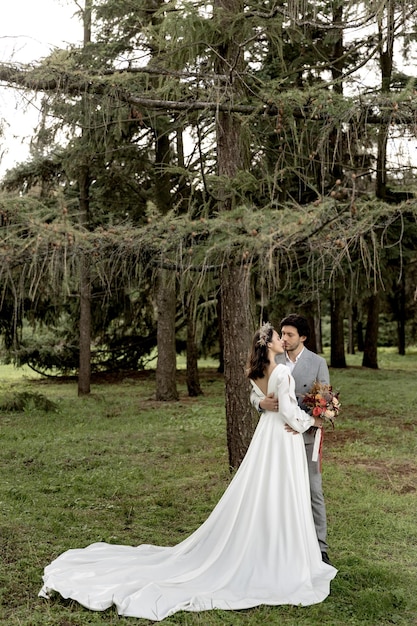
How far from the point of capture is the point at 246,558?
16.7 ft

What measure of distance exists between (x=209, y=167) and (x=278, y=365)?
8.10 meters

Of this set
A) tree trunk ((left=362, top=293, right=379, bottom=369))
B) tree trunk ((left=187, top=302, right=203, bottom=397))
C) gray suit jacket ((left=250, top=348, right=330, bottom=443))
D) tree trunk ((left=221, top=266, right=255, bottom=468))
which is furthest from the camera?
tree trunk ((left=362, top=293, right=379, bottom=369))

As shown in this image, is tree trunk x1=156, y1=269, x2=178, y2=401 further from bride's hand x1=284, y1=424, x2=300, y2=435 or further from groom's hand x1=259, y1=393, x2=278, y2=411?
bride's hand x1=284, y1=424, x2=300, y2=435

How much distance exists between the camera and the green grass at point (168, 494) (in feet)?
15.8

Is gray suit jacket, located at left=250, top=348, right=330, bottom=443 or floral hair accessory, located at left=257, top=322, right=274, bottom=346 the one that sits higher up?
floral hair accessory, located at left=257, top=322, right=274, bottom=346

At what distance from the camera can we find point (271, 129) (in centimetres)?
878

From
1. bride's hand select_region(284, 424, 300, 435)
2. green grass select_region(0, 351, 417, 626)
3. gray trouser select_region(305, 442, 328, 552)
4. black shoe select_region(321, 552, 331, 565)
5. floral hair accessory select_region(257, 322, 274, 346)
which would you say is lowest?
green grass select_region(0, 351, 417, 626)

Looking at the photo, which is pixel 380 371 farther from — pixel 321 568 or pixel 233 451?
pixel 321 568

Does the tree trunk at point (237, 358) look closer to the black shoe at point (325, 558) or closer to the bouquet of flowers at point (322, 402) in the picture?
the bouquet of flowers at point (322, 402)

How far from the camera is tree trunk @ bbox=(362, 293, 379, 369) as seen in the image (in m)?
20.9

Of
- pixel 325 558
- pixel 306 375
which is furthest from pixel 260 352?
pixel 325 558

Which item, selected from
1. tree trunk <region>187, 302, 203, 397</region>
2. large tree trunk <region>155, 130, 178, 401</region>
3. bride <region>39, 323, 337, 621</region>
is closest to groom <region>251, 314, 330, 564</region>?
bride <region>39, 323, 337, 621</region>

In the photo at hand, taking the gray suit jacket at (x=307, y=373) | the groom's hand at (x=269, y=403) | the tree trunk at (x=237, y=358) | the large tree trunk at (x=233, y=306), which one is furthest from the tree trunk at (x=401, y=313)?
the groom's hand at (x=269, y=403)

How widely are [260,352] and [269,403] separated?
14.7 inches
